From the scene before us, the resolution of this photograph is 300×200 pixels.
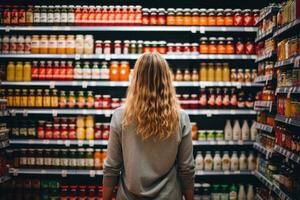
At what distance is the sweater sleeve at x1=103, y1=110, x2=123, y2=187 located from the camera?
2121 mm

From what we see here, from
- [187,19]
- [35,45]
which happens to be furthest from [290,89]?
[35,45]

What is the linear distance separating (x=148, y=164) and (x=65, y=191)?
3277 mm

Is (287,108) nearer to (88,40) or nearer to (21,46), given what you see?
(88,40)

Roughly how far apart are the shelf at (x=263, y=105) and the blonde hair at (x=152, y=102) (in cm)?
254

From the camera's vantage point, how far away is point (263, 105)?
458cm

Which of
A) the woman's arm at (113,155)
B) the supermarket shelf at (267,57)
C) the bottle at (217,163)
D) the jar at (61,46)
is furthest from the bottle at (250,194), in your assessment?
the woman's arm at (113,155)

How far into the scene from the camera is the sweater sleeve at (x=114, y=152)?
6.96ft

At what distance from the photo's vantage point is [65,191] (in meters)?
A: 5.04

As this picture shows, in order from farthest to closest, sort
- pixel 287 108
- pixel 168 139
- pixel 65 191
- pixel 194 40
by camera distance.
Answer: pixel 194 40 → pixel 65 191 → pixel 287 108 → pixel 168 139

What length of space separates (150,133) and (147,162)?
17 cm

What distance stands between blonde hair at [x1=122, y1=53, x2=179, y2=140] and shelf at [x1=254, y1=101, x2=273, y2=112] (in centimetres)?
254

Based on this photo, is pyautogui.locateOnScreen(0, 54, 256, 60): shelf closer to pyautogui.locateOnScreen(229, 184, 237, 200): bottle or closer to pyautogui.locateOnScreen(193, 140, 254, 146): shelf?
pyautogui.locateOnScreen(193, 140, 254, 146): shelf

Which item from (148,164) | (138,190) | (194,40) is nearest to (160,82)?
(148,164)

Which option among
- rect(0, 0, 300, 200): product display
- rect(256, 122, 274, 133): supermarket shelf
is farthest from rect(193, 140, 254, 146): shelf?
rect(256, 122, 274, 133): supermarket shelf
